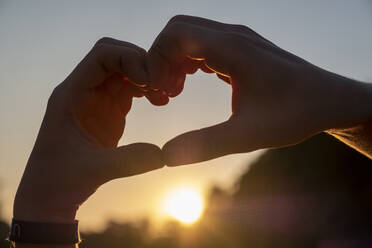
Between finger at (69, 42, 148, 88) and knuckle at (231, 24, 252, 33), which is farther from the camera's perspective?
finger at (69, 42, 148, 88)

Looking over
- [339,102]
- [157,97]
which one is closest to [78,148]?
[157,97]

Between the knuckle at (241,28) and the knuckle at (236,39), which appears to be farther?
the knuckle at (241,28)

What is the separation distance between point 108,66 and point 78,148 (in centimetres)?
61

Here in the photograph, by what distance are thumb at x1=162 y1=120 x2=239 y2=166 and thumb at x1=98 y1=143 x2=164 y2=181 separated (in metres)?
0.11

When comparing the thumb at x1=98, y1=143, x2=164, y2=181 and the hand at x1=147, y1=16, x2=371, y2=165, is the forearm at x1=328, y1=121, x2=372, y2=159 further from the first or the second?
the thumb at x1=98, y1=143, x2=164, y2=181

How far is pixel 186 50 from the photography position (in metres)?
3.09

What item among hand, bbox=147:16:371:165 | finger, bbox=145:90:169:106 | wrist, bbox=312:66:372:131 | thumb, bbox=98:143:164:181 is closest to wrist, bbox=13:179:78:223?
thumb, bbox=98:143:164:181

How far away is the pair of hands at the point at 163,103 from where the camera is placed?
2.71 metres

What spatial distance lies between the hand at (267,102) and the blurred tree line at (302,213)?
2987 cm

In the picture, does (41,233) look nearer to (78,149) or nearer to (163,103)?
(78,149)

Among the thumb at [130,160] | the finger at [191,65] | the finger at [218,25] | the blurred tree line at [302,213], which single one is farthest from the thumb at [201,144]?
the blurred tree line at [302,213]

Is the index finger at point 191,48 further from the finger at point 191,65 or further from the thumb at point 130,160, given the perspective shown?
the thumb at point 130,160

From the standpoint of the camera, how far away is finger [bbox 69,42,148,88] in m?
3.35

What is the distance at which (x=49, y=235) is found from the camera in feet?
9.91
